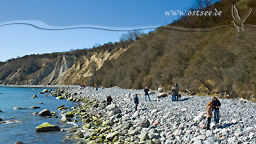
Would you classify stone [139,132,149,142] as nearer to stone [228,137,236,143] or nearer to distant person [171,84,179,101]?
stone [228,137,236,143]

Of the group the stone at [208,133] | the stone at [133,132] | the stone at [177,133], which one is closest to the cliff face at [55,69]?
the stone at [133,132]

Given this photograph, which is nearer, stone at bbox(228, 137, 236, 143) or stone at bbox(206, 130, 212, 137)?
stone at bbox(228, 137, 236, 143)

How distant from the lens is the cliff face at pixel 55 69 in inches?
3777

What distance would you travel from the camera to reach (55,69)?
125 metres

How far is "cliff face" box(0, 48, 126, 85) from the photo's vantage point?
95.9m

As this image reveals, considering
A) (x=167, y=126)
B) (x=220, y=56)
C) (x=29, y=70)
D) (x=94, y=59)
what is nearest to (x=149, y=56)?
(x=220, y=56)

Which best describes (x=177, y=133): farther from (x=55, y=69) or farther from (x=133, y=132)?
(x=55, y=69)

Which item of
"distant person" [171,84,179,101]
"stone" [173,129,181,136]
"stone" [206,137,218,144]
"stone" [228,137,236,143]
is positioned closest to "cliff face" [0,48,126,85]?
"distant person" [171,84,179,101]

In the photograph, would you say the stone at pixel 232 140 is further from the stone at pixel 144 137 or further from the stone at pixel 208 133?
the stone at pixel 144 137

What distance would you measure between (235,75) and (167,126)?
13.2 meters

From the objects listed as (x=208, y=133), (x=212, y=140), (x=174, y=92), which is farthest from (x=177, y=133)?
(x=174, y=92)

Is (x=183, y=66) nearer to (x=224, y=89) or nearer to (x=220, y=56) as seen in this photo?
(x=220, y=56)

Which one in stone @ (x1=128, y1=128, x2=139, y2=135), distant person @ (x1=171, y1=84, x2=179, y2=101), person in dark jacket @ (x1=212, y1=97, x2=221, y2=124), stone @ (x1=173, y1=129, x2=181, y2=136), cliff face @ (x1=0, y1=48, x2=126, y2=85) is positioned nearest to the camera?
stone @ (x1=173, y1=129, x2=181, y2=136)

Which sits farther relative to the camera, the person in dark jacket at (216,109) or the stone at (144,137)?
the person in dark jacket at (216,109)
